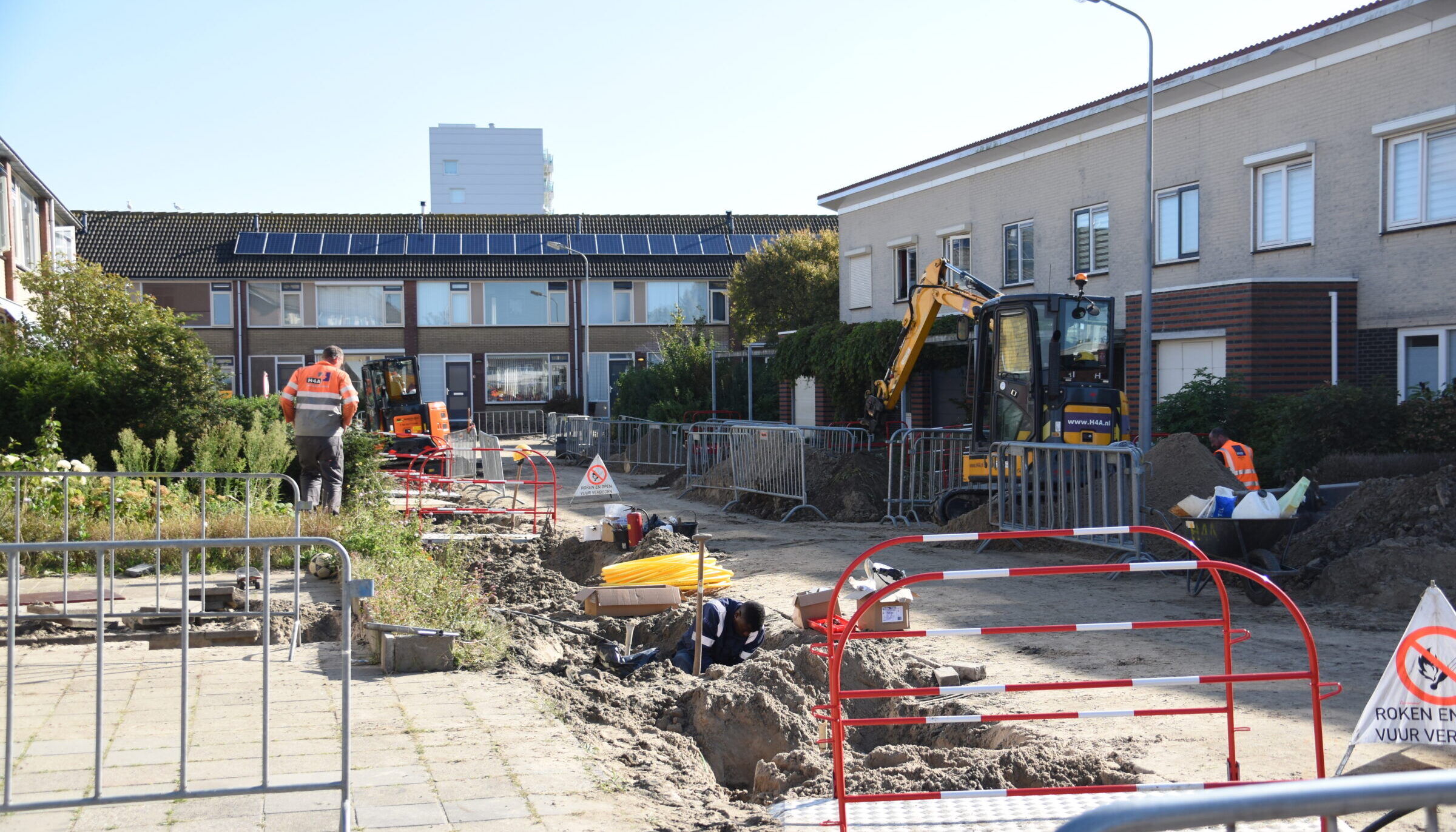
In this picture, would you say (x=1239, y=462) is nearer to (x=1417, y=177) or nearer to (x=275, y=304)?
(x=1417, y=177)

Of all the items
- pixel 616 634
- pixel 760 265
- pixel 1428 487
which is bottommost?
pixel 616 634

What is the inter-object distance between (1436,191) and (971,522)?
8643 millimetres

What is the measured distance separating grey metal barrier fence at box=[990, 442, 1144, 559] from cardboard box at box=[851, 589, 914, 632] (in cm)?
423

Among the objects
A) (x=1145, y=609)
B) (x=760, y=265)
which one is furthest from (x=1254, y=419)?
(x=760, y=265)

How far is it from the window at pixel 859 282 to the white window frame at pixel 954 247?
11.8 feet

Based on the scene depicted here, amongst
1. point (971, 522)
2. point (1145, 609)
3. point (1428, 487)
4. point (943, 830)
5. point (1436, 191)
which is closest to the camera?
point (943, 830)

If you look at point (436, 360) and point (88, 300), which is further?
point (436, 360)

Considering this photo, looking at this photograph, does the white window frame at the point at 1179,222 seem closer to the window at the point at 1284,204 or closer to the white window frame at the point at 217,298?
the window at the point at 1284,204

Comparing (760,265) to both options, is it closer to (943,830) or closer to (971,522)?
(971,522)

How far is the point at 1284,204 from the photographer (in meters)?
18.8

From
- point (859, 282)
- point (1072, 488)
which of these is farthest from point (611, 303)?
point (1072, 488)

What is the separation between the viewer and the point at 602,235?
170 feet

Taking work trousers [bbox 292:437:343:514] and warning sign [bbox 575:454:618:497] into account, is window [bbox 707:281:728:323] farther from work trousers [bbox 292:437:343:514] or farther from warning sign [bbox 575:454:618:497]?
work trousers [bbox 292:437:343:514]

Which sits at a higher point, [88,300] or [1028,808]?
[88,300]
